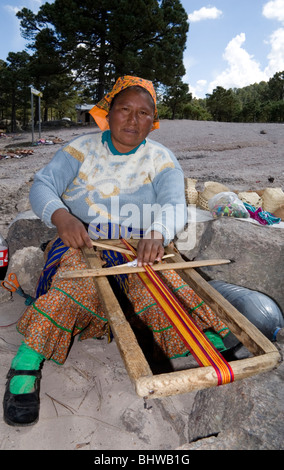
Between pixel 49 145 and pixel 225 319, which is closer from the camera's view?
pixel 225 319

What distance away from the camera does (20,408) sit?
1477 millimetres

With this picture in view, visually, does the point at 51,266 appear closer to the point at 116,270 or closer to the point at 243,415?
the point at 116,270

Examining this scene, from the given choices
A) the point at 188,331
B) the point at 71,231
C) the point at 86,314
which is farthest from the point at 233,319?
the point at 71,231

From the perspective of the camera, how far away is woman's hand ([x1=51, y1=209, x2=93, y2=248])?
1838 millimetres

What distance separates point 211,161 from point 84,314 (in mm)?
7082

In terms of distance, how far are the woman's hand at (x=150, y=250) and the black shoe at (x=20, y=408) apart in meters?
0.82

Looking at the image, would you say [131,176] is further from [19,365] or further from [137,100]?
[19,365]

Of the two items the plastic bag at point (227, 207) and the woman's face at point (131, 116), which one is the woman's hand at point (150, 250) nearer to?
the woman's face at point (131, 116)

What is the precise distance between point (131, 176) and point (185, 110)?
37358 mm

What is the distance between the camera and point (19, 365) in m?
1.57

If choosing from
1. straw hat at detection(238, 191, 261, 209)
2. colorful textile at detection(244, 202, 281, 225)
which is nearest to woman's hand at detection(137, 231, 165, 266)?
colorful textile at detection(244, 202, 281, 225)

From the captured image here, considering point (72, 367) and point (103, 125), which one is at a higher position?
point (103, 125)
